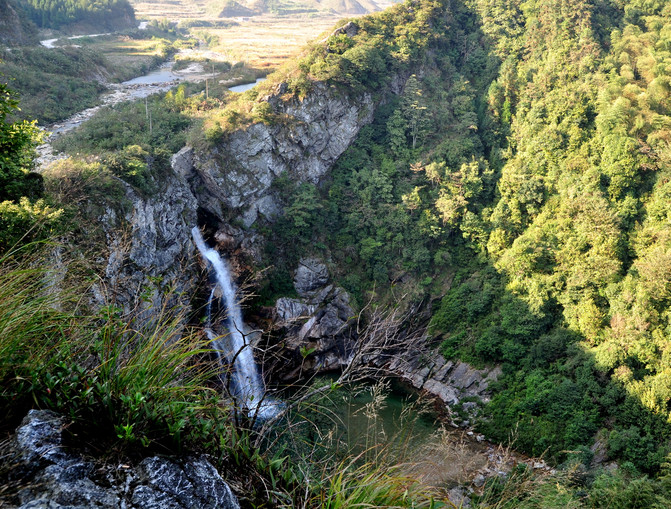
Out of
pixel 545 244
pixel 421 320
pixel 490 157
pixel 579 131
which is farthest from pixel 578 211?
pixel 421 320

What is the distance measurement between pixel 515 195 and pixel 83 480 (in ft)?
76.7

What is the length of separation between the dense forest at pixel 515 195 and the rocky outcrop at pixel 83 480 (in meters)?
13.0

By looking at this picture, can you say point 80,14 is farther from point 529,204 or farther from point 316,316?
point 529,204

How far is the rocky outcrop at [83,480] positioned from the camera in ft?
6.74

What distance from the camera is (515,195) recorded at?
73.9 feet

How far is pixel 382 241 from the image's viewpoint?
23562 millimetres

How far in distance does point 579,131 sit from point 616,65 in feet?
18.9

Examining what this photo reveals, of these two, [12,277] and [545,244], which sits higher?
[12,277]

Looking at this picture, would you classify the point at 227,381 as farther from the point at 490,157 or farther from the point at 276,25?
the point at 276,25

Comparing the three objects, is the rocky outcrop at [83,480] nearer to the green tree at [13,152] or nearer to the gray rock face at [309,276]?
the green tree at [13,152]

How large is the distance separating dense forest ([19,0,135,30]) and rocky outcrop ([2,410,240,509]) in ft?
156

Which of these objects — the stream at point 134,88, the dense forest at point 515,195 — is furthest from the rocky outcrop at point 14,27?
the dense forest at point 515,195

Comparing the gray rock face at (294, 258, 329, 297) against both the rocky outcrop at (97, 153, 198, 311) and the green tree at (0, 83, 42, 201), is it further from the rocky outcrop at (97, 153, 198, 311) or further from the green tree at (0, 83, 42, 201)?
the green tree at (0, 83, 42, 201)

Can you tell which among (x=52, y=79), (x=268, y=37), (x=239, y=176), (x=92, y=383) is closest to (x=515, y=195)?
(x=239, y=176)
